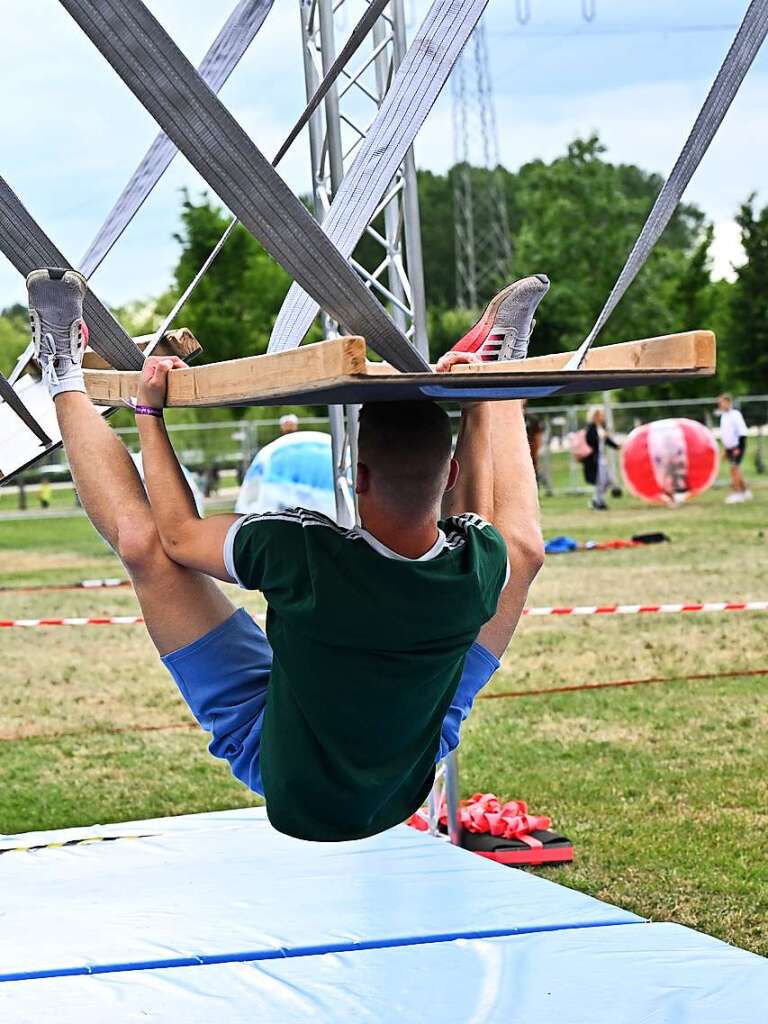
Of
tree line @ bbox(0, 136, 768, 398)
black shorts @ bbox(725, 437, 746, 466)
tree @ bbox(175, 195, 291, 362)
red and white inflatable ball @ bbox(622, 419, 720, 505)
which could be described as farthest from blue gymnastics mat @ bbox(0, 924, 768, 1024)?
tree line @ bbox(0, 136, 768, 398)

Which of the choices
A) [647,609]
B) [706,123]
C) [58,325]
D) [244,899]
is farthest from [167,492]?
[647,609]

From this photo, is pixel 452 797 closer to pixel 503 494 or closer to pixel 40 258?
pixel 503 494

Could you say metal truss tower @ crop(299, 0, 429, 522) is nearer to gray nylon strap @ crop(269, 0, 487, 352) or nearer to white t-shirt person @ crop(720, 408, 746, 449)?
gray nylon strap @ crop(269, 0, 487, 352)

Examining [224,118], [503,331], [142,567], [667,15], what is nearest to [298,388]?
[224,118]

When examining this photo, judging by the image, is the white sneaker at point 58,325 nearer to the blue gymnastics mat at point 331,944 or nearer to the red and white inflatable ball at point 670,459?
the blue gymnastics mat at point 331,944

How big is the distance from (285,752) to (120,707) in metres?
6.04

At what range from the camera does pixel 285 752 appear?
3066mm

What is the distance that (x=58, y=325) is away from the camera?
3.06 metres

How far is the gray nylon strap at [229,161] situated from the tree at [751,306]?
39.8 m

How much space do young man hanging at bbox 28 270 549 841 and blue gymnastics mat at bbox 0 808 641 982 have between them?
2.97 feet

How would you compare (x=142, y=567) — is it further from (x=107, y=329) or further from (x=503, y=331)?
(x=503, y=331)

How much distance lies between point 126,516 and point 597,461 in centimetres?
1999

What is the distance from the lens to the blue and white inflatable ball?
39.7ft

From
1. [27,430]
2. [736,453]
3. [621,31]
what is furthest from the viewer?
[621,31]
